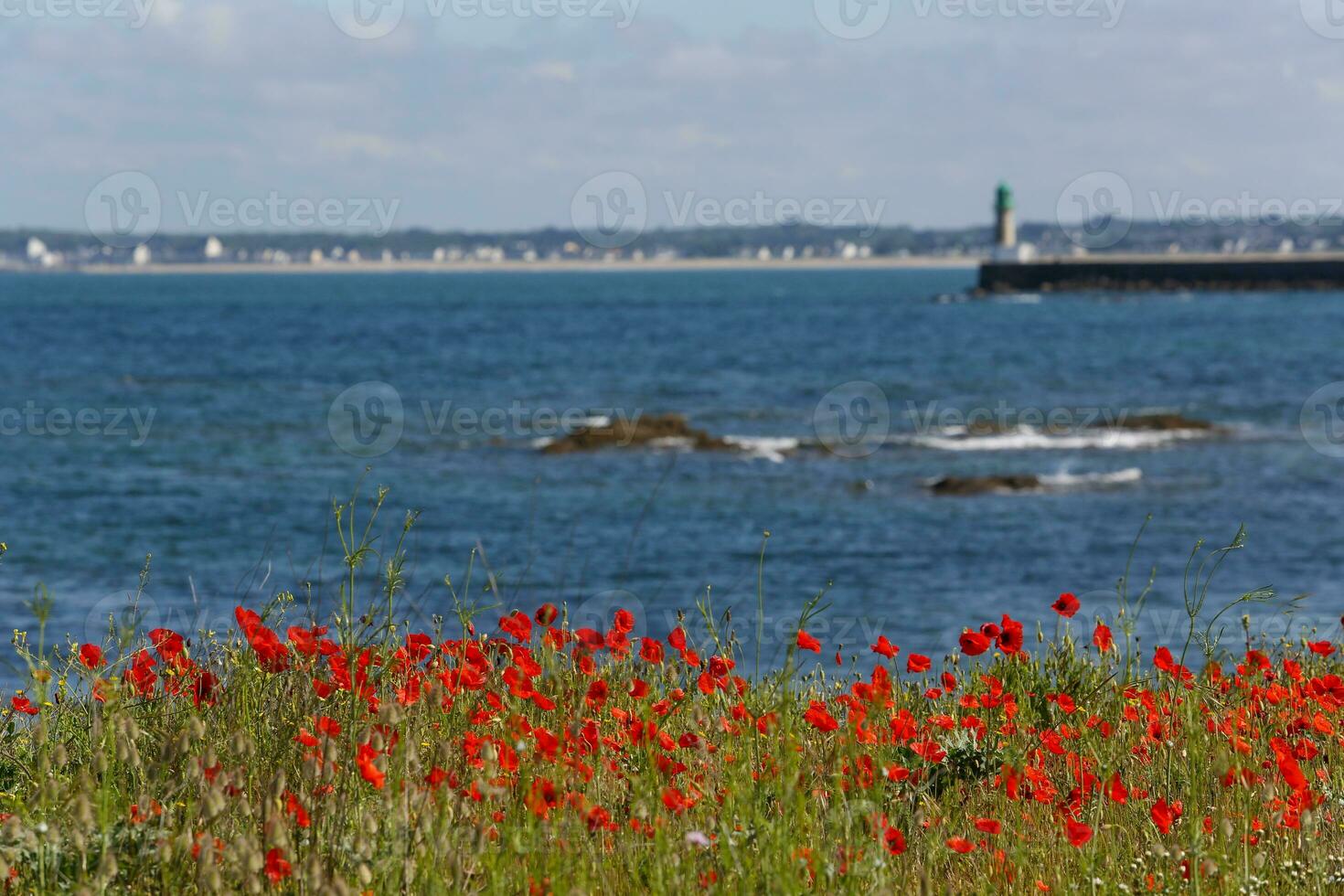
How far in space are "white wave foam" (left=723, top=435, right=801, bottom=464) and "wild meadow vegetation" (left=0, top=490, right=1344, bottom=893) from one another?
77.2 feet

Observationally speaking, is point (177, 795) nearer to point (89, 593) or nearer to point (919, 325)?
point (89, 593)

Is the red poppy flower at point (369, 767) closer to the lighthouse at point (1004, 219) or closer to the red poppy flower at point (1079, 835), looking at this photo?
the red poppy flower at point (1079, 835)

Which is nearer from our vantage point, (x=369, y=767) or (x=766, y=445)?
(x=369, y=767)

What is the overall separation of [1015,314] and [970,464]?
61.0m

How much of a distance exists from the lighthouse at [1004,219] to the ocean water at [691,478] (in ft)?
180

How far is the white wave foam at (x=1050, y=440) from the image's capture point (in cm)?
3028

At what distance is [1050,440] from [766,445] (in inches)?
253

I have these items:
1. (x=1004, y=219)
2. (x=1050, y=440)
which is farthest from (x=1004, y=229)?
(x=1050, y=440)

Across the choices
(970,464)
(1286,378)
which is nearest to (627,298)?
(1286,378)

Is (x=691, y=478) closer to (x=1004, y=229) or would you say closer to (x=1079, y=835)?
(x=1079, y=835)

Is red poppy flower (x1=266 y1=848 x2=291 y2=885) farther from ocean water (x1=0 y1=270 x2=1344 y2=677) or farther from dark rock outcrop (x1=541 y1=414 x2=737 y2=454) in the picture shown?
dark rock outcrop (x1=541 y1=414 x2=737 y2=454)

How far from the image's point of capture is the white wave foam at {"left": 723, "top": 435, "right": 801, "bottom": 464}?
2934cm

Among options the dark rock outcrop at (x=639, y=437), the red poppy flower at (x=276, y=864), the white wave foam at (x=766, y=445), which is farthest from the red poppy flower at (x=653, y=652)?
the dark rock outcrop at (x=639, y=437)

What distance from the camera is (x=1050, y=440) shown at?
31.5 metres
